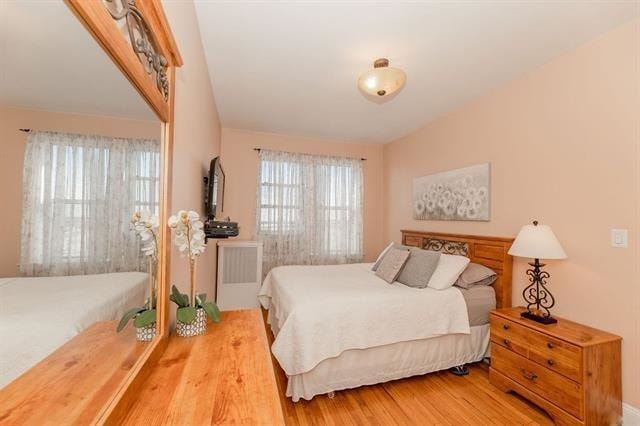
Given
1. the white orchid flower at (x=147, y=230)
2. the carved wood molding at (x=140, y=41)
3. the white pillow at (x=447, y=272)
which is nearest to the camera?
the carved wood molding at (x=140, y=41)

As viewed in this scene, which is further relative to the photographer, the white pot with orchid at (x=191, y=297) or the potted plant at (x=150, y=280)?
the white pot with orchid at (x=191, y=297)

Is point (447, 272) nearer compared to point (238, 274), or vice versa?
point (447, 272)

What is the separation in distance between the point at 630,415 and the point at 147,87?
125 inches

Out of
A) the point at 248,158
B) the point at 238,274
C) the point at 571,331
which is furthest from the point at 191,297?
the point at 248,158

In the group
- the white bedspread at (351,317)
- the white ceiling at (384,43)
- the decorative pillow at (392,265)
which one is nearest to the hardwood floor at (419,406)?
the white bedspread at (351,317)

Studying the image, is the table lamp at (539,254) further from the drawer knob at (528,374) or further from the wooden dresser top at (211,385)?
the wooden dresser top at (211,385)

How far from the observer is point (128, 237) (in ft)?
2.58

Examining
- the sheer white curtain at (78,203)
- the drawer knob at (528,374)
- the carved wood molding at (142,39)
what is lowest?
the drawer knob at (528,374)

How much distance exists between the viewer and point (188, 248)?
122 cm

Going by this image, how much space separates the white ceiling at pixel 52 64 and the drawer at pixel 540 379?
270cm

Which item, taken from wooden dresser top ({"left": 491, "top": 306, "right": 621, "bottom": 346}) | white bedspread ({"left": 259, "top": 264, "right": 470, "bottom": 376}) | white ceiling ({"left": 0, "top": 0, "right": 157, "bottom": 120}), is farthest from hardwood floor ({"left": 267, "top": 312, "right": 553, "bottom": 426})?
white ceiling ({"left": 0, "top": 0, "right": 157, "bottom": 120})

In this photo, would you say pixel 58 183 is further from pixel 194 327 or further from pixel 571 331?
pixel 571 331

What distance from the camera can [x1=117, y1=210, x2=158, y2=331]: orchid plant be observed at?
0.85 m

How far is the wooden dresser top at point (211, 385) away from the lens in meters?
0.75
